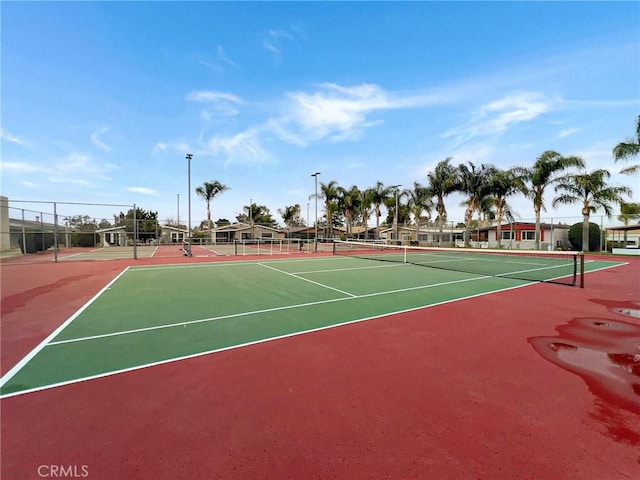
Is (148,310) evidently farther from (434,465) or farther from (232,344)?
(434,465)

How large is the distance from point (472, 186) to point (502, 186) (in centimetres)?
280

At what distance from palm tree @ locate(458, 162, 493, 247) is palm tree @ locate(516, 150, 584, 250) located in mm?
4116

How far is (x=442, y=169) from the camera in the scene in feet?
113

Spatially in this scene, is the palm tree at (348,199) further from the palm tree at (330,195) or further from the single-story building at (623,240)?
the single-story building at (623,240)

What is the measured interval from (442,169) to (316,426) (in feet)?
118

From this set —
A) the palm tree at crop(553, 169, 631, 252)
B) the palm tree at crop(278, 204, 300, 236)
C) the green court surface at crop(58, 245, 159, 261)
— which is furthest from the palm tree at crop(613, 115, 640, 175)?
the palm tree at crop(278, 204, 300, 236)

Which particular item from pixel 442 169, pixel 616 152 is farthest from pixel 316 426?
pixel 442 169

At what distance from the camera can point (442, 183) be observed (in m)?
34.8

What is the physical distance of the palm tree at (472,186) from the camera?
106ft

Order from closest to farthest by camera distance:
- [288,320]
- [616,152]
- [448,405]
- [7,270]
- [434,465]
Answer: [434,465]
[448,405]
[288,320]
[7,270]
[616,152]

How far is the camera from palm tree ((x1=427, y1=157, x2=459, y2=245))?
34000 mm

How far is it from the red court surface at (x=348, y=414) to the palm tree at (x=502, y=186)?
1126 inches

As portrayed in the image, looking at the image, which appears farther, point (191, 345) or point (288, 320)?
point (288, 320)

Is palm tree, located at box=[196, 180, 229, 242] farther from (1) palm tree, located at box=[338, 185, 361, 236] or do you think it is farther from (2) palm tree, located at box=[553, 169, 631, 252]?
(2) palm tree, located at box=[553, 169, 631, 252]
